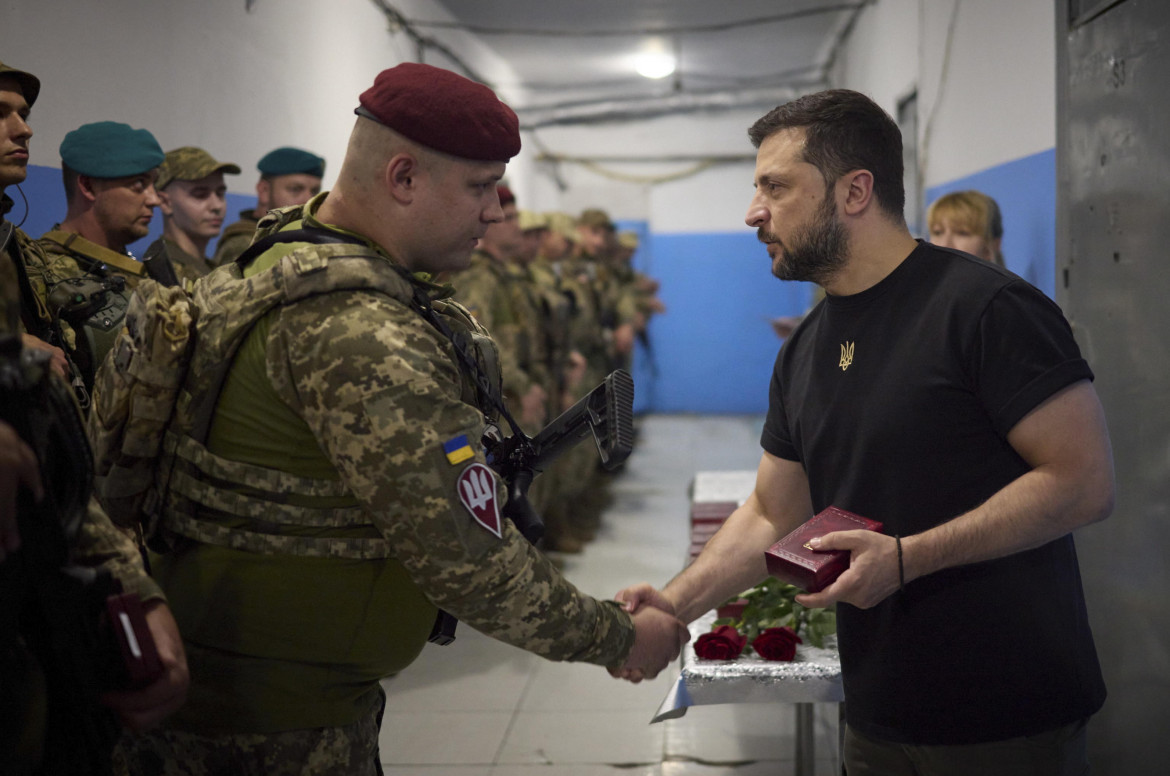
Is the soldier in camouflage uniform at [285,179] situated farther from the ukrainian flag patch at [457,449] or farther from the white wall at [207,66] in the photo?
the ukrainian flag patch at [457,449]

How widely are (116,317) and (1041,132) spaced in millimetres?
3005

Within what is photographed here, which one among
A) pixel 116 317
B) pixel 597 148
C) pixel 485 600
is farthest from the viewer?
pixel 597 148

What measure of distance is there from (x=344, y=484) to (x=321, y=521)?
0.21 feet

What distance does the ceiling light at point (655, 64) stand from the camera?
9219mm

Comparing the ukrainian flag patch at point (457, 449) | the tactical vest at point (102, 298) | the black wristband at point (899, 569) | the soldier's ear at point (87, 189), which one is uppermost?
the soldier's ear at point (87, 189)

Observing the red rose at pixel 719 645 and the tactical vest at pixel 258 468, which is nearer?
the tactical vest at pixel 258 468

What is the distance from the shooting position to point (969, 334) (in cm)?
144

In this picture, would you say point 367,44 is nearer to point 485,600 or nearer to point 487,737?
point 487,737

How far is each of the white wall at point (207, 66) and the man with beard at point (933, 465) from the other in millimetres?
2504

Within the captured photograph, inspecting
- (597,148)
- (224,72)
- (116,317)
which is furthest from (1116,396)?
(597,148)

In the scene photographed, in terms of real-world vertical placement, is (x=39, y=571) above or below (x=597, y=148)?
below

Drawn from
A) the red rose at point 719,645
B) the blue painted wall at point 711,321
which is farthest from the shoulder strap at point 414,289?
the blue painted wall at point 711,321

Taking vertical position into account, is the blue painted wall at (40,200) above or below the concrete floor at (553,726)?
above

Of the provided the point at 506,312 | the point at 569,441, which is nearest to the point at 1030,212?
the point at 569,441
